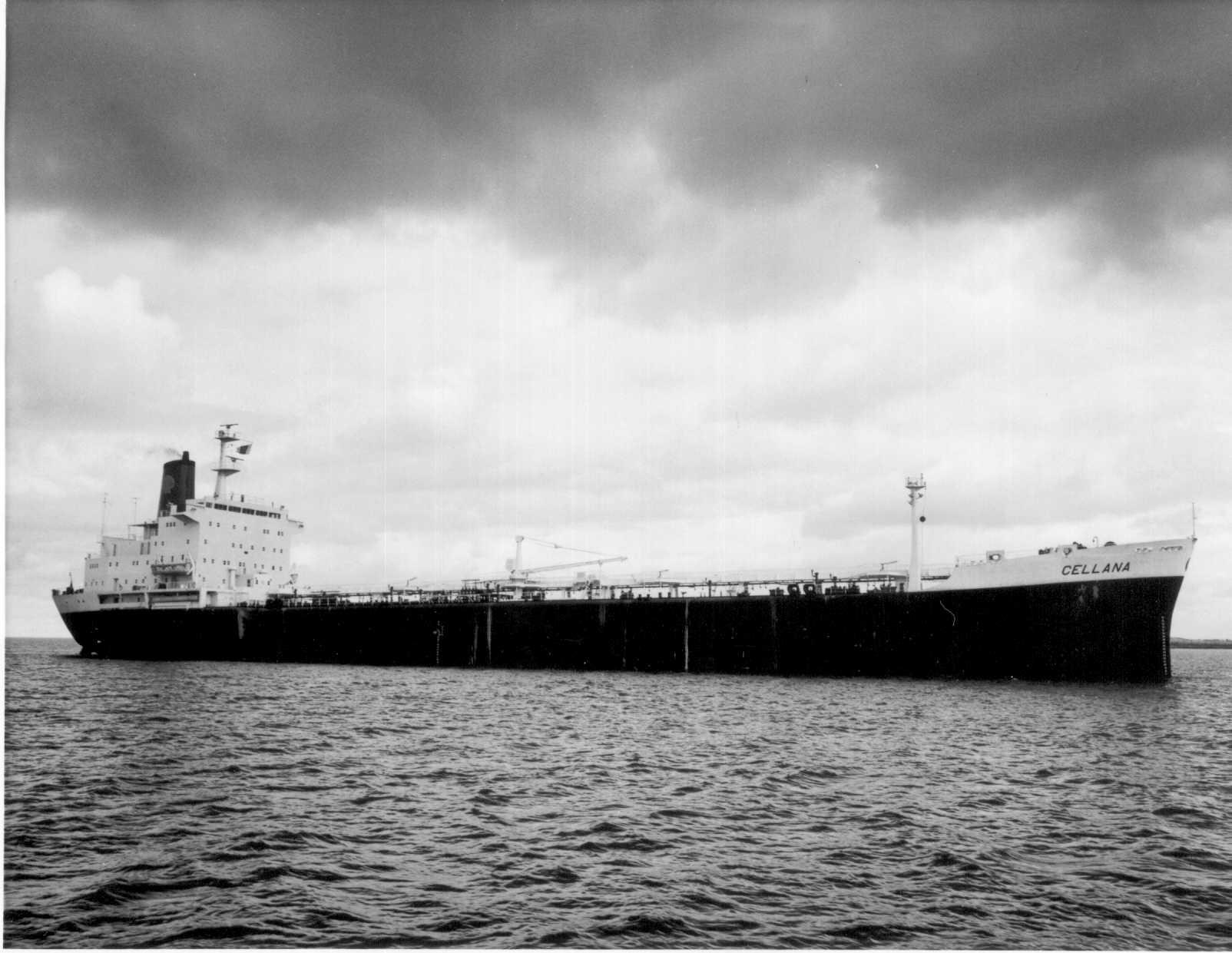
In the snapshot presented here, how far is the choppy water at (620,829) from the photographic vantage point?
9133mm

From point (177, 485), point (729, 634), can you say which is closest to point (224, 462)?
point (177, 485)

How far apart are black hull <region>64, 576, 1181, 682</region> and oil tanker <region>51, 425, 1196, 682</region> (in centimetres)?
6

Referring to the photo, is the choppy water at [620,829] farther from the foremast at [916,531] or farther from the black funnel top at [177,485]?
the black funnel top at [177,485]

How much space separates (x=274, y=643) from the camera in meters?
48.6

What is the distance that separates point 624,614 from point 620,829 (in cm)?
2862

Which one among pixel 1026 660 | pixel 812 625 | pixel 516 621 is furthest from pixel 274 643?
pixel 1026 660

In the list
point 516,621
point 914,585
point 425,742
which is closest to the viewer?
point 425,742

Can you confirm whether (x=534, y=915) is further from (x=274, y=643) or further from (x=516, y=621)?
(x=274, y=643)

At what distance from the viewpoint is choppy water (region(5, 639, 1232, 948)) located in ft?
30.0

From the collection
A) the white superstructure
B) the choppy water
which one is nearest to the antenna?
the white superstructure

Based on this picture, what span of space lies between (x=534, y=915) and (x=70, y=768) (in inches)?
444

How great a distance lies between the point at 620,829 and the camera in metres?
12.4

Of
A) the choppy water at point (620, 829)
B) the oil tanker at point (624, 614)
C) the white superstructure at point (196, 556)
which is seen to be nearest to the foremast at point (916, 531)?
the oil tanker at point (624, 614)

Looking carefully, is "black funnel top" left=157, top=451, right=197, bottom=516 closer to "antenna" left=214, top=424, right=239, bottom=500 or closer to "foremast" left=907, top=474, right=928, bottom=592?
"antenna" left=214, top=424, right=239, bottom=500
